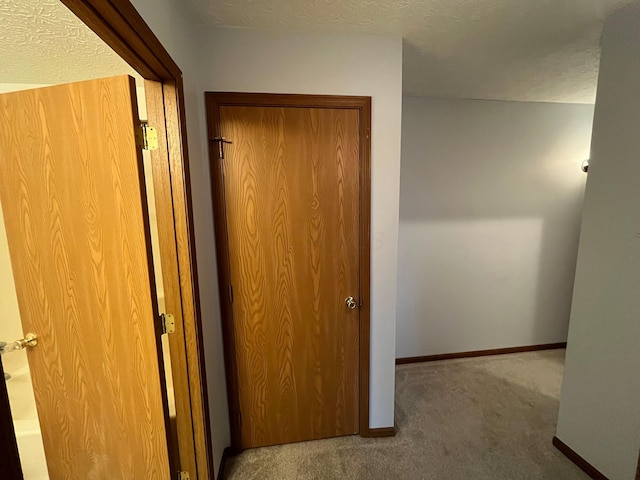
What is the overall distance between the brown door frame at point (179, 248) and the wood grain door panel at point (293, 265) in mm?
350

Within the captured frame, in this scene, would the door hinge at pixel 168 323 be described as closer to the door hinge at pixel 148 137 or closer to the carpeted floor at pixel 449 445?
the door hinge at pixel 148 137

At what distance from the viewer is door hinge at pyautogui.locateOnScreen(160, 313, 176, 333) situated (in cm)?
118

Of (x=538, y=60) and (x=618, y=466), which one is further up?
(x=538, y=60)

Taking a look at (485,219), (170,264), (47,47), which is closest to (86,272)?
(170,264)

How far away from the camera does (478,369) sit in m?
2.56

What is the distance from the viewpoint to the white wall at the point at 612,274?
1380mm

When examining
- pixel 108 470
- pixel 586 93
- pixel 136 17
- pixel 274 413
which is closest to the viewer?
pixel 136 17

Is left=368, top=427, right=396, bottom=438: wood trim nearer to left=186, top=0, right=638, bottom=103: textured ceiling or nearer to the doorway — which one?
the doorway

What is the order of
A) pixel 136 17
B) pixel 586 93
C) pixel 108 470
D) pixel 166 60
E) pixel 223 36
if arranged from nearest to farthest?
pixel 136 17, pixel 166 60, pixel 108 470, pixel 223 36, pixel 586 93

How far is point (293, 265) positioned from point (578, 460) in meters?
2.02

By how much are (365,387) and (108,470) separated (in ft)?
4.34

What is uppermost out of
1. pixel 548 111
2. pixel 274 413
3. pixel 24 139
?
pixel 548 111

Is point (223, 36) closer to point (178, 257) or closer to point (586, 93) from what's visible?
point (178, 257)

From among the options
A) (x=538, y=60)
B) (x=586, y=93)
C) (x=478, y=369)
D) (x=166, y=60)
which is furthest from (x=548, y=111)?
(x=166, y=60)
